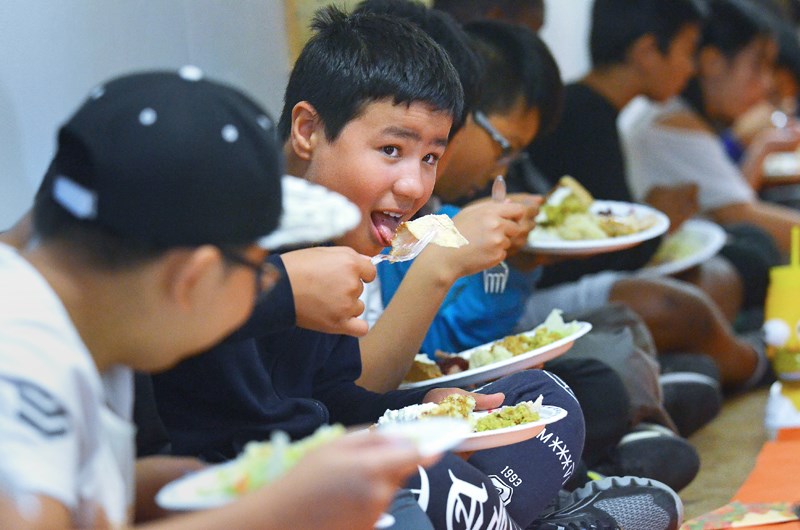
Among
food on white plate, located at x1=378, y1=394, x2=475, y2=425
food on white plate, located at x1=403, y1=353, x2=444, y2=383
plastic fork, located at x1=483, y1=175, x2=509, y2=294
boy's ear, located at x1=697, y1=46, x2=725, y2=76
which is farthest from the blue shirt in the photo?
boy's ear, located at x1=697, y1=46, x2=725, y2=76

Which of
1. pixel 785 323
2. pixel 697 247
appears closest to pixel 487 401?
pixel 785 323

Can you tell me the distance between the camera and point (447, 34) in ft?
6.43

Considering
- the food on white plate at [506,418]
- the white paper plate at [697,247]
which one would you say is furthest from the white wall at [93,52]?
the white paper plate at [697,247]

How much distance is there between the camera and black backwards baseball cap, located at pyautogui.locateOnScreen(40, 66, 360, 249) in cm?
88

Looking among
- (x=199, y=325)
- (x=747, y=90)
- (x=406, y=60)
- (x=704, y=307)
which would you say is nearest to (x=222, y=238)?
(x=199, y=325)

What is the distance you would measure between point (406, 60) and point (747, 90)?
275cm

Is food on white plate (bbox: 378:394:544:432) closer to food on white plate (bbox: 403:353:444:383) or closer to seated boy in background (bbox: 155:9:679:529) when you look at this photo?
seated boy in background (bbox: 155:9:679:529)

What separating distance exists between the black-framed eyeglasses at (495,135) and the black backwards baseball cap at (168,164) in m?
1.26

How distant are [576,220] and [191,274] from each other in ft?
5.08

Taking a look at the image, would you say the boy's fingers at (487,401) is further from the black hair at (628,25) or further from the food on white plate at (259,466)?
the black hair at (628,25)

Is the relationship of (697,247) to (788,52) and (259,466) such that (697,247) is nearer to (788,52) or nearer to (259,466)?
(788,52)

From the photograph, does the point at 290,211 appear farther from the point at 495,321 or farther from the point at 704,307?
the point at 704,307

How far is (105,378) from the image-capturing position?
100 cm

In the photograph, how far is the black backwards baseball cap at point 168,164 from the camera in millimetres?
883
